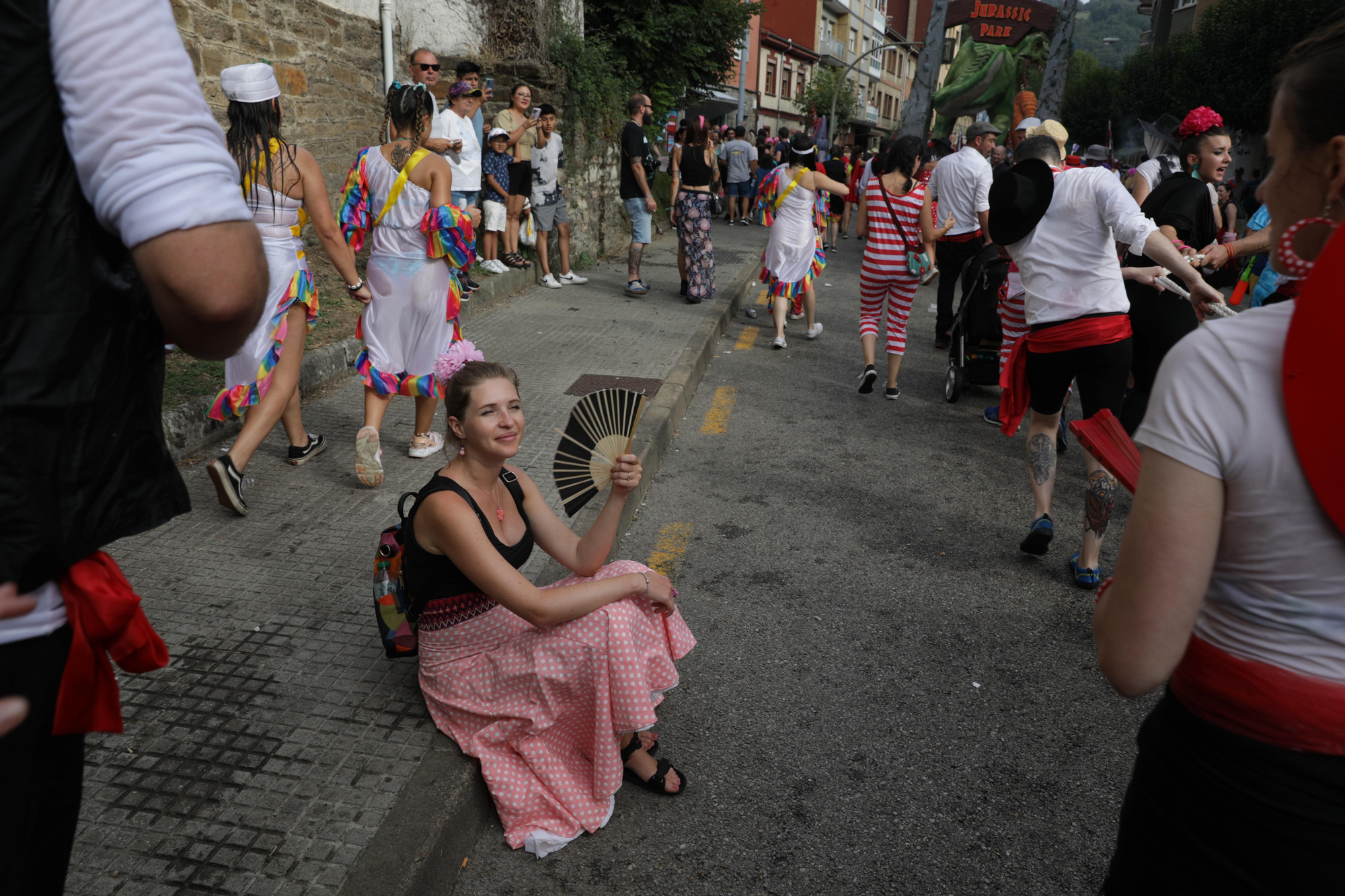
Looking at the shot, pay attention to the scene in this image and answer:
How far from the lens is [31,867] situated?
1.12 metres

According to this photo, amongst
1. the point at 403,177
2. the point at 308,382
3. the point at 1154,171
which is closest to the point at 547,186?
the point at 308,382

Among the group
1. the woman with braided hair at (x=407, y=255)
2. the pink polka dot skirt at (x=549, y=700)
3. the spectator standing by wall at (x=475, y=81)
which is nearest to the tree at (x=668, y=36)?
the spectator standing by wall at (x=475, y=81)

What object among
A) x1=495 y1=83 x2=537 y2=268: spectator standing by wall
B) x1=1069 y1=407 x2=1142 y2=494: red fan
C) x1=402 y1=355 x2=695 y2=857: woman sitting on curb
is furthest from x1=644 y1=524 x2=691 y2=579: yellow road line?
x1=495 y1=83 x2=537 y2=268: spectator standing by wall

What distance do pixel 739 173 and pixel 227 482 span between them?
1639 centimetres

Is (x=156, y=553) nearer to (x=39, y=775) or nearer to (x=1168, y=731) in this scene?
(x=39, y=775)

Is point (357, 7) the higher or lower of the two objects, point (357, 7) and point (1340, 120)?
the higher

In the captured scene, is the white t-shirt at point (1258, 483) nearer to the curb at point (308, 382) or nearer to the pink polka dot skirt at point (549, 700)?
the pink polka dot skirt at point (549, 700)

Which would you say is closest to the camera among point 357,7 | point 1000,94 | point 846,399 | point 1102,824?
point 1102,824

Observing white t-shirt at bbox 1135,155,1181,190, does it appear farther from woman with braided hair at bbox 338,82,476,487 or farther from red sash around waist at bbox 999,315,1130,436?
woman with braided hair at bbox 338,82,476,487

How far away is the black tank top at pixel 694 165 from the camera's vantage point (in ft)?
31.7

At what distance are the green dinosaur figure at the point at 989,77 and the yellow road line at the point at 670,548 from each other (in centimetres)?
1800

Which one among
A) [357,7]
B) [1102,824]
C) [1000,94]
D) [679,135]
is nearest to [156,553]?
[1102,824]

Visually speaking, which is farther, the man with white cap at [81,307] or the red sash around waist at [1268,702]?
the red sash around waist at [1268,702]

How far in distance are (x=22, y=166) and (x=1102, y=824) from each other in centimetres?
289
